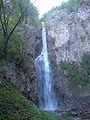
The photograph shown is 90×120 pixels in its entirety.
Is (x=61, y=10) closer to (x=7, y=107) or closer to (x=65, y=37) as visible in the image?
(x=65, y=37)

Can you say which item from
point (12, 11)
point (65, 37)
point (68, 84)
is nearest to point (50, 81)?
point (68, 84)

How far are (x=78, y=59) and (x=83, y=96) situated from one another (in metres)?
4.76

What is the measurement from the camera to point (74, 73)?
28609 millimetres

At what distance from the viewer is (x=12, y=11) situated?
57.2 feet

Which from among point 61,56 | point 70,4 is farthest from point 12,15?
point 70,4

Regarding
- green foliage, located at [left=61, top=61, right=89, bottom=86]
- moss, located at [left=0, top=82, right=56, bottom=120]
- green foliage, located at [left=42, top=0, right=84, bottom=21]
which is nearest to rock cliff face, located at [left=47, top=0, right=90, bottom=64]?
green foliage, located at [left=42, top=0, right=84, bottom=21]

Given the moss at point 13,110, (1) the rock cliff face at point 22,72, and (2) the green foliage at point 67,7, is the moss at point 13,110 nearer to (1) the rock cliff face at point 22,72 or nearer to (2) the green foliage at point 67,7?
(1) the rock cliff face at point 22,72

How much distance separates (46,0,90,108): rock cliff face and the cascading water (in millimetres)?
786

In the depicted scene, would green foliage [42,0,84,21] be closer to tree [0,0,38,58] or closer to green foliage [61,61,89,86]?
green foliage [61,61,89,86]

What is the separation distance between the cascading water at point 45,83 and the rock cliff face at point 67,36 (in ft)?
2.58

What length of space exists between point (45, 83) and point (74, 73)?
3418mm

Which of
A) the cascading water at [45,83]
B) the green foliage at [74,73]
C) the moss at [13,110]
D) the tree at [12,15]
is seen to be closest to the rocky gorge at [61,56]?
the green foliage at [74,73]

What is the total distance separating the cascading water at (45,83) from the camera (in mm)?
26428

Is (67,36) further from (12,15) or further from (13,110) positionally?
(13,110)
